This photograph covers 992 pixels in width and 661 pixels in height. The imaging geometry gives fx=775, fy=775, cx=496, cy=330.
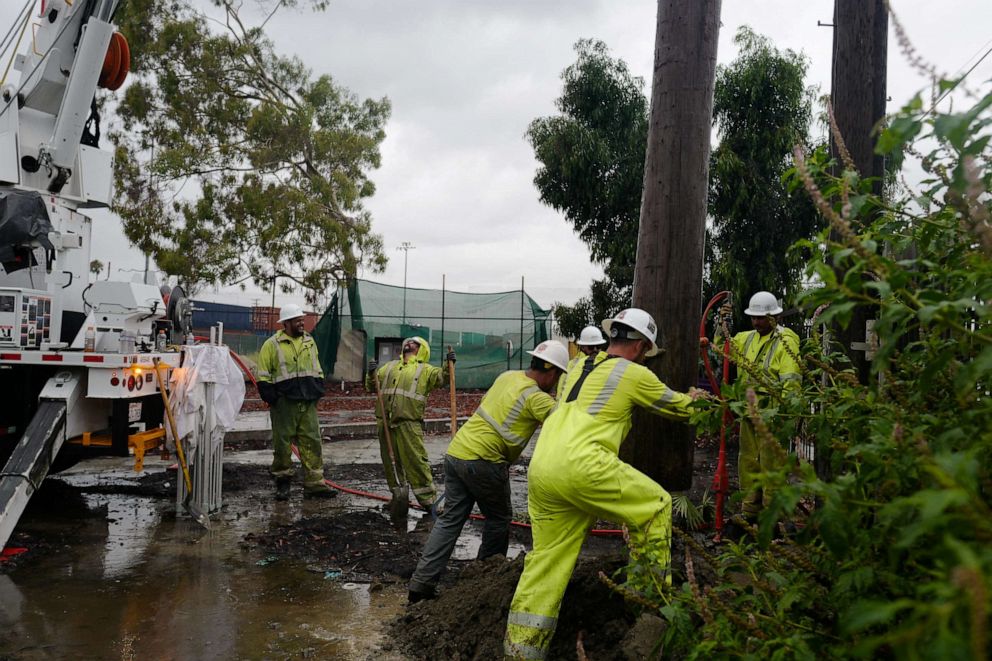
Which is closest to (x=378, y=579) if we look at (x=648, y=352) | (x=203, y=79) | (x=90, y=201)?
(x=648, y=352)

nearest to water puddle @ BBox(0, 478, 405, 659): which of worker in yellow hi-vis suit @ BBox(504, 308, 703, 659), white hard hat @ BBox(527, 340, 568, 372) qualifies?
worker in yellow hi-vis suit @ BBox(504, 308, 703, 659)

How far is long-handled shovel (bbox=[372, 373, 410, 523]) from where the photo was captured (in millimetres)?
6828

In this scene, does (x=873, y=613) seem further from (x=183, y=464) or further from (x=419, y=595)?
(x=183, y=464)

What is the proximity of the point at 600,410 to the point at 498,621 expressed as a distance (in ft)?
4.13

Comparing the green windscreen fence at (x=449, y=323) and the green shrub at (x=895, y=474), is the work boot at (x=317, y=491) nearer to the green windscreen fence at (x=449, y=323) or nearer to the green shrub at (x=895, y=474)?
the green shrub at (x=895, y=474)

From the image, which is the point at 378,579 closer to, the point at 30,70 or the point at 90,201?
the point at 90,201

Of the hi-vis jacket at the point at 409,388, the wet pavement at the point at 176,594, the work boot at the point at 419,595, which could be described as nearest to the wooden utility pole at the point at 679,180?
the work boot at the point at 419,595

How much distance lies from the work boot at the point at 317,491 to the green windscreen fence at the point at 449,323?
34.5 feet

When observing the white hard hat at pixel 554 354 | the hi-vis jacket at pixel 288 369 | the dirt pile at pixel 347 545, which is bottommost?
the dirt pile at pixel 347 545

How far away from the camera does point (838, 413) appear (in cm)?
197

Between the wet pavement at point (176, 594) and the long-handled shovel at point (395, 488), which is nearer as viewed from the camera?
the wet pavement at point (176, 594)

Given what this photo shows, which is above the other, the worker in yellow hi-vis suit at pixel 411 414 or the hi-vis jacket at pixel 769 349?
the hi-vis jacket at pixel 769 349

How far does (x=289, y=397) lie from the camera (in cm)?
807

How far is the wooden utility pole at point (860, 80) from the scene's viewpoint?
14.5 feet
